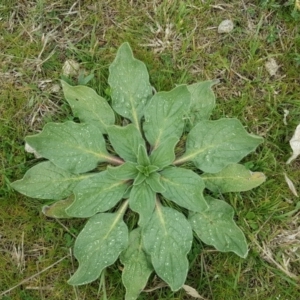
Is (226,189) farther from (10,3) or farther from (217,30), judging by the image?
(10,3)

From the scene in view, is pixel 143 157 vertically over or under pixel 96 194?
over

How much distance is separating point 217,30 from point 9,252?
6.74 ft

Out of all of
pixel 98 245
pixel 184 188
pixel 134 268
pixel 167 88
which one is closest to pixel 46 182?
pixel 98 245

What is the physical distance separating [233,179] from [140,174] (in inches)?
23.5

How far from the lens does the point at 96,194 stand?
135 inches

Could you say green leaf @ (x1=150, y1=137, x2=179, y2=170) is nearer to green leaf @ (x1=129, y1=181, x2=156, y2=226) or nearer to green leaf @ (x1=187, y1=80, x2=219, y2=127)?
green leaf @ (x1=129, y1=181, x2=156, y2=226)

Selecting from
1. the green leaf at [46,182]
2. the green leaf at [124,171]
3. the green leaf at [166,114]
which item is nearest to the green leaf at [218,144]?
the green leaf at [166,114]

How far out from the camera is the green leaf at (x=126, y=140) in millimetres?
3317

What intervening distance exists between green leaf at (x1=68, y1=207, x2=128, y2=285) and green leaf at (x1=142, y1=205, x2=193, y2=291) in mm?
172

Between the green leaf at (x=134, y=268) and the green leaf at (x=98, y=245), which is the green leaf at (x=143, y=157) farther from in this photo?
the green leaf at (x=134, y=268)

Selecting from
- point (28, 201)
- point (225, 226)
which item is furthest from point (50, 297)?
point (225, 226)

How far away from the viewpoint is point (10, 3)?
3871mm

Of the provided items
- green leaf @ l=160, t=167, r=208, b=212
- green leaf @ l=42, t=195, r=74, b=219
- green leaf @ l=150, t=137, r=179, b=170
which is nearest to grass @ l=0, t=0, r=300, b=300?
green leaf @ l=42, t=195, r=74, b=219

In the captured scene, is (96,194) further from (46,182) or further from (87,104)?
(87,104)
